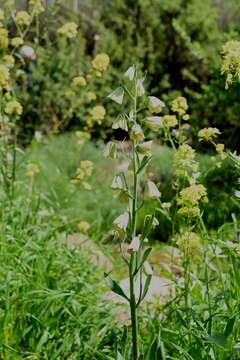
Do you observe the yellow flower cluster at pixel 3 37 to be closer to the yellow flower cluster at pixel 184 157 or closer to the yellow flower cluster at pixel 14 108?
the yellow flower cluster at pixel 14 108

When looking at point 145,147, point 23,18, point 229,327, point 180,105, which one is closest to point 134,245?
point 145,147

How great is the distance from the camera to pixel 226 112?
285 inches

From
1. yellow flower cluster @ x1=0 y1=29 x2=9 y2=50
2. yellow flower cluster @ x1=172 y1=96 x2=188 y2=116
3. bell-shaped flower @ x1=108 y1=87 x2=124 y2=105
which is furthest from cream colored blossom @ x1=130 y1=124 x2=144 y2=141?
yellow flower cluster @ x1=0 y1=29 x2=9 y2=50

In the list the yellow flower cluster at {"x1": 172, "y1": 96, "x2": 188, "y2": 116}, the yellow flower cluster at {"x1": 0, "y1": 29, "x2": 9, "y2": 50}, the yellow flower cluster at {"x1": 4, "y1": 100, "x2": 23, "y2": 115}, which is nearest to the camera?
the yellow flower cluster at {"x1": 172, "y1": 96, "x2": 188, "y2": 116}

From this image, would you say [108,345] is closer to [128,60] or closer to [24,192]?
[24,192]

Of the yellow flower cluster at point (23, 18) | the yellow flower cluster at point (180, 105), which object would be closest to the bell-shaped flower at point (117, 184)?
the yellow flower cluster at point (180, 105)

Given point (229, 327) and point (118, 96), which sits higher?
point (118, 96)

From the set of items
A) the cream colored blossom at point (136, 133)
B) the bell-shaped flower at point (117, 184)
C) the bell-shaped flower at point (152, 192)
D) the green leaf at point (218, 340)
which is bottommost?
the green leaf at point (218, 340)

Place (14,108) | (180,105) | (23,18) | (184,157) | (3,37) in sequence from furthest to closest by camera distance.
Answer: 1. (23,18)
2. (3,37)
3. (14,108)
4. (180,105)
5. (184,157)

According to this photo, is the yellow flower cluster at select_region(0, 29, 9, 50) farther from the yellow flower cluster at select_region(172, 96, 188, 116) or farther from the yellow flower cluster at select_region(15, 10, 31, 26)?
the yellow flower cluster at select_region(172, 96, 188, 116)

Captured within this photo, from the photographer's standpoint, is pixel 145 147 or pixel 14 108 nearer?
pixel 145 147

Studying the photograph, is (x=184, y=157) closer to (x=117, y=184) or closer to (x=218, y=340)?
(x=117, y=184)

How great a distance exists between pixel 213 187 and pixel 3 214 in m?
3.02

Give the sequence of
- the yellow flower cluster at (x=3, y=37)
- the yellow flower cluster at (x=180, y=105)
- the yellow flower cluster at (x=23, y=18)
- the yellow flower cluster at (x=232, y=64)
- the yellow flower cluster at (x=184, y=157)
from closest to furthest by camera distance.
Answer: the yellow flower cluster at (x=232, y=64), the yellow flower cluster at (x=184, y=157), the yellow flower cluster at (x=180, y=105), the yellow flower cluster at (x=3, y=37), the yellow flower cluster at (x=23, y=18)
